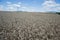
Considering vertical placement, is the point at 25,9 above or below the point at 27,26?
above

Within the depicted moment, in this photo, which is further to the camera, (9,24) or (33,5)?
(9,24)

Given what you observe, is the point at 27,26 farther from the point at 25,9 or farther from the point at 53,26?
the point at 53,26

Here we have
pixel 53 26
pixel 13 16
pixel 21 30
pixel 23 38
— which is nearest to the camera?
pixel 23 38

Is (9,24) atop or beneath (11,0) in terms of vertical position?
beneath

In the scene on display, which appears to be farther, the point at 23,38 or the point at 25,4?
the point at 25,4

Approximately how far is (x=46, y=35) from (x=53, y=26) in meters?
0.38

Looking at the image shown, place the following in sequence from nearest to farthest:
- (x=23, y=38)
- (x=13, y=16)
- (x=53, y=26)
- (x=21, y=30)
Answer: (x=23, y=38) → (x=21, y=30) → (x=53, y=26) → (x=13, y=16)

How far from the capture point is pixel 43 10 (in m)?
2.08

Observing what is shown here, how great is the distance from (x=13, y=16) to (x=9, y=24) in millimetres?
450

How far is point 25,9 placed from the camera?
84.0 inches

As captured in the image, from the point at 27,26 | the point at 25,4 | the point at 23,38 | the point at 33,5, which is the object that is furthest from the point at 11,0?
the point at 23,38

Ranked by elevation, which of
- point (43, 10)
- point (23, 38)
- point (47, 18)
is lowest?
point (23, 38)

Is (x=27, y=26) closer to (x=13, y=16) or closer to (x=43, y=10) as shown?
(x=43, y=10)

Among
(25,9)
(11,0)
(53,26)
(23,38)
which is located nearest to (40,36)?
(23,38)
